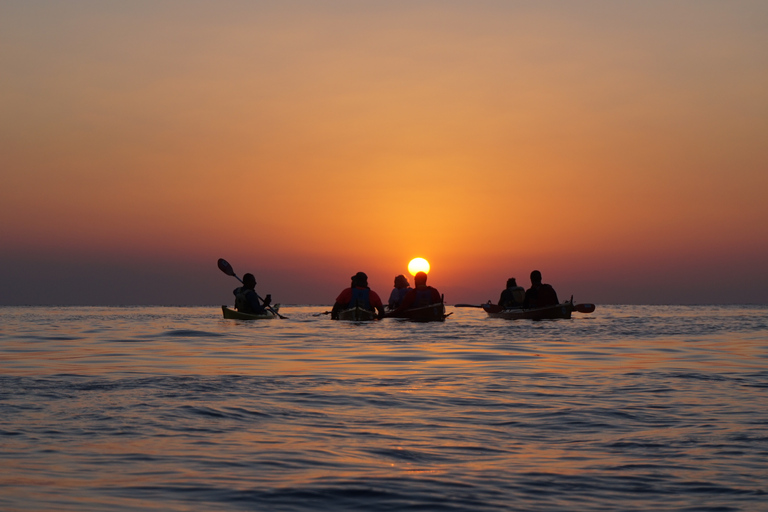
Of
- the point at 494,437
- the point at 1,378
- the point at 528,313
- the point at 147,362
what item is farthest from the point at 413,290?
the point at 494,437

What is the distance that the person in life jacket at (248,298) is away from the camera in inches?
1135

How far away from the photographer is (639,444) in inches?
237

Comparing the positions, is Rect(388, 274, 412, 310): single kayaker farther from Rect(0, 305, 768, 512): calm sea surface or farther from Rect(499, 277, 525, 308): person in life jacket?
Rect(0, 305, 768, 512): calm sea surface

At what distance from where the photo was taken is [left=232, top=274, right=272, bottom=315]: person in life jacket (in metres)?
28.8

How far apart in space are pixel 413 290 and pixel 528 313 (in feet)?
15.2

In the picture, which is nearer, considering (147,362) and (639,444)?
(639,444)

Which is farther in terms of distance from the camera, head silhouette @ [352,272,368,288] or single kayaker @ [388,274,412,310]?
single kayaker @ [388,274,412,310]

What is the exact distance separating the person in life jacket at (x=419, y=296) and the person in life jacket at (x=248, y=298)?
209 inches

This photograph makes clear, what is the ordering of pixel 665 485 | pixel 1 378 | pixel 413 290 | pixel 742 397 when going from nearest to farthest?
pixel 665 485, pixel 742 397, pixel 1 378, pixel 413 290

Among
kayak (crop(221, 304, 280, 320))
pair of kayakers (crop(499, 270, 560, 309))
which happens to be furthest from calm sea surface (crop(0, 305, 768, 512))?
kayak (crop(221, 304, 280, 320))

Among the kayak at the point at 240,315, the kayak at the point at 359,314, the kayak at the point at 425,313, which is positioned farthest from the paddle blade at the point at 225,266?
the kayak at the point at 425,313

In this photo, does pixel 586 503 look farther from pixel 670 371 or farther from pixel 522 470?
pixel 670 371

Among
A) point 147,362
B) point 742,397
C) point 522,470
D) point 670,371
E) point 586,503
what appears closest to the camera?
point 586,503

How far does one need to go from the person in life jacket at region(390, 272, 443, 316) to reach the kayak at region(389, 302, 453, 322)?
0.12m
